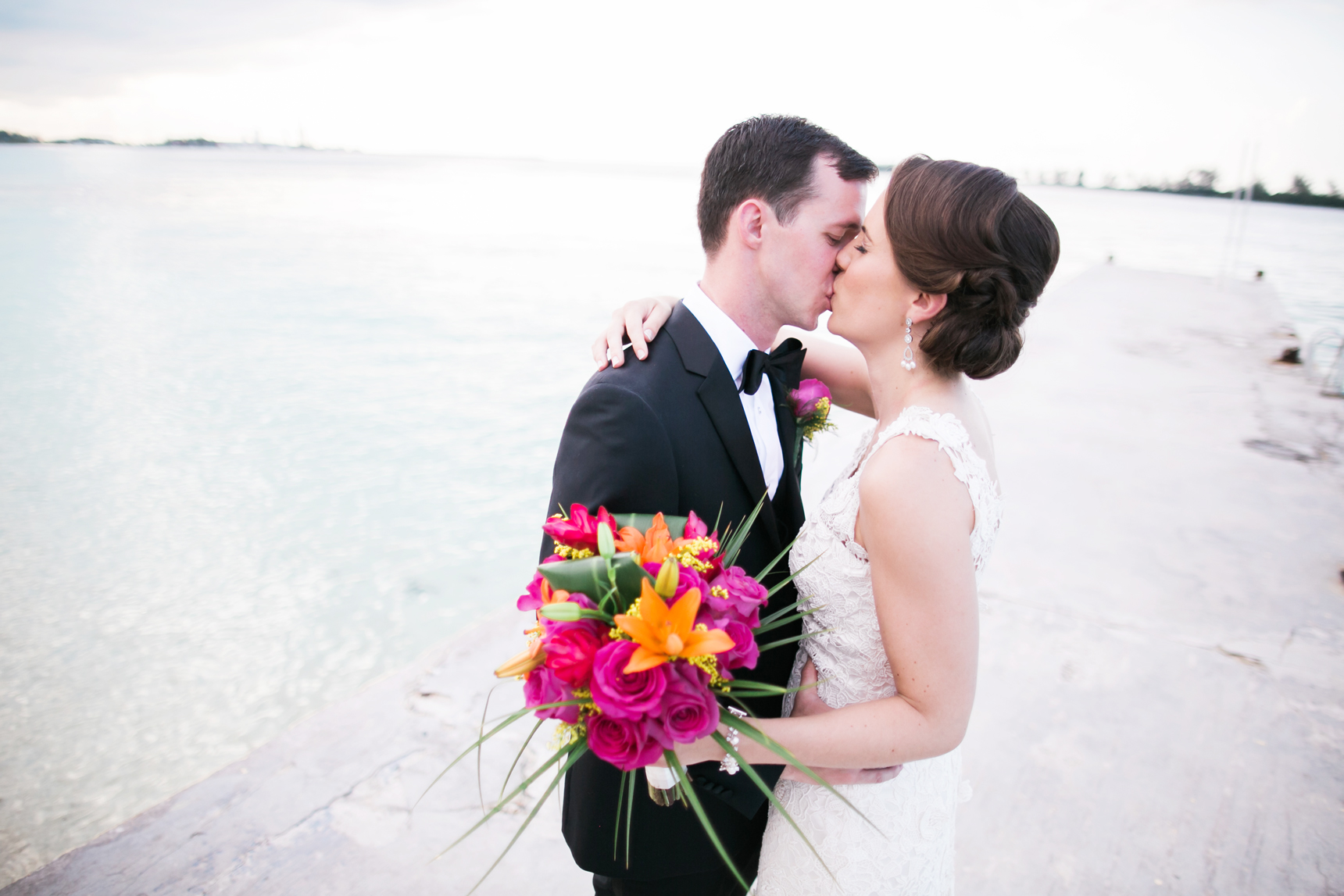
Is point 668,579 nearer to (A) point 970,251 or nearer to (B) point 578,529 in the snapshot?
(B) point 578,529

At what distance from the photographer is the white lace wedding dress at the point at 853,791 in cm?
152

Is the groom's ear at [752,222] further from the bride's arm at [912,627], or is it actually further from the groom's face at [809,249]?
the bride's arm at [912,627]

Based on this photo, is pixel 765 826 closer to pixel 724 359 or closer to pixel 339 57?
pixel 724 359

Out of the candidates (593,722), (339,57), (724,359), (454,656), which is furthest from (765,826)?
(339,57)

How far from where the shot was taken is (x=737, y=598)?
1.07m

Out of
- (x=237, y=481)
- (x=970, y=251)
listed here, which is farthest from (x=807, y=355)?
(x=237, y=481)

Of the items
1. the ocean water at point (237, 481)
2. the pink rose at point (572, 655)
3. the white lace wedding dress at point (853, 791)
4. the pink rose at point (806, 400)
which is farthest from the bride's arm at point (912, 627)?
the ocean water at point (237, 481)

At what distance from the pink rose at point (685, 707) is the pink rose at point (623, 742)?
2 centimetres

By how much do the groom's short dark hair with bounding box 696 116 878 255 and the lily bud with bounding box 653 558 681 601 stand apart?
113 cm

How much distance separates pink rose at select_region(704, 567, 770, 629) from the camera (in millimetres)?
1030

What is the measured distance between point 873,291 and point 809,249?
0.38 m

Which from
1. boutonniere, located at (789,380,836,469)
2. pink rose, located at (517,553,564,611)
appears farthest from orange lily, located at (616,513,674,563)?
boutonniere, located at (789,380,836,469)

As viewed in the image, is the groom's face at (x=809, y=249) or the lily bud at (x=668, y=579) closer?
the lily bud at (x=668, y=579)

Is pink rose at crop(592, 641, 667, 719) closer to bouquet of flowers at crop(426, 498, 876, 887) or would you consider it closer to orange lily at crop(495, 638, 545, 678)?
bouquet of flowers at crop(426, 498, 876, 887)
